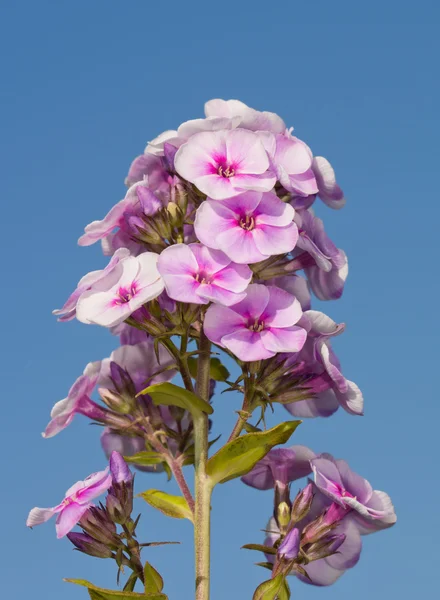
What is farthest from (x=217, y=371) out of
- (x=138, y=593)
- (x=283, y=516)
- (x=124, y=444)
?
(x=138, y=593)

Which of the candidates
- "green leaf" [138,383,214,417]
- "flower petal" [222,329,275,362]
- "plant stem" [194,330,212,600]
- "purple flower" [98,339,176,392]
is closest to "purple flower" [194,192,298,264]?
"flower petal" [222,329,275,362]

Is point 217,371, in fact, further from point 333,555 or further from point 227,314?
point 333,555

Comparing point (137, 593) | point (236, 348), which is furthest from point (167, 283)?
point (137, 593)

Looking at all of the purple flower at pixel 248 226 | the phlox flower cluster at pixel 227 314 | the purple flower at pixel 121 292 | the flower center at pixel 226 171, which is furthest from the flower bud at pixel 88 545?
the flower center at pixel 226 171

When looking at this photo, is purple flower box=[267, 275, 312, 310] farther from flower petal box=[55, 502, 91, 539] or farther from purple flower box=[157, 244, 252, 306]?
flower petal box=[55, 502, 91, 539]

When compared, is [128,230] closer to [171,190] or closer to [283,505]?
[171,190]

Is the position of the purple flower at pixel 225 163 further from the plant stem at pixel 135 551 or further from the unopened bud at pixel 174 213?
the plant stem at pixel 135 551
